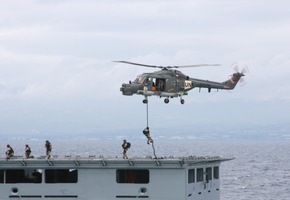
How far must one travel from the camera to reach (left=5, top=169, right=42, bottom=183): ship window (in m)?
50.3

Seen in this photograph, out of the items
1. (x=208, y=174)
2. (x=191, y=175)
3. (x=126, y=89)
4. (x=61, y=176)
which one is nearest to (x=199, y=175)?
(x=191, y=175)

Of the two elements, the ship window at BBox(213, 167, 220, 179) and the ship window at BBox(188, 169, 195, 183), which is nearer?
the ship window at BBox(188, 169, 195, 183)

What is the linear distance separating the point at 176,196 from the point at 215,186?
811cm

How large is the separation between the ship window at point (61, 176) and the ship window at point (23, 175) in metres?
0.77

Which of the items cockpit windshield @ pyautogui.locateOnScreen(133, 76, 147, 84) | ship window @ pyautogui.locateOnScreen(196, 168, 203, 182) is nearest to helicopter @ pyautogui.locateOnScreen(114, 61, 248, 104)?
cockpit windshield @ pyautogui.locateOnScreen(133, 76, 147, 84)

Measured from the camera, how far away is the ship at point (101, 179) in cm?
4816

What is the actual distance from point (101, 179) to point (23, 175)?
5.15 m

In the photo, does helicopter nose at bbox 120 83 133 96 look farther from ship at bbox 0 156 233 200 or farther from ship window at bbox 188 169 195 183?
ship window at bbox 188 169 195 183

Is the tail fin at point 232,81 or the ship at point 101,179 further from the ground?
the tail fin at point 232,81

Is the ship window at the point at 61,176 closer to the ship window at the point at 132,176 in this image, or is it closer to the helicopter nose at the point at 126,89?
the ship window at the point at 132,176

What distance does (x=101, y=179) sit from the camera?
160 ft

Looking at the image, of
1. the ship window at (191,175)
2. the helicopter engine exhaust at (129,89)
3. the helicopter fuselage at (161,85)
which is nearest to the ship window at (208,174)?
the ship window at (191,175)

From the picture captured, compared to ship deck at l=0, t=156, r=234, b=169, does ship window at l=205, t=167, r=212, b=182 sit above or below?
below

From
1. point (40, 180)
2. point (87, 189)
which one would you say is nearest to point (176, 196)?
point (87, 189)
